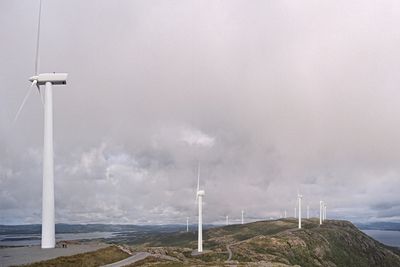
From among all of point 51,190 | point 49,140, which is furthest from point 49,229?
point 49,140

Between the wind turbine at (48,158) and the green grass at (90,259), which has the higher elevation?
the wind turbine at (48,158)

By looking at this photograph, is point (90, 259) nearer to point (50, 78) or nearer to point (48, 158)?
point (48, 158)

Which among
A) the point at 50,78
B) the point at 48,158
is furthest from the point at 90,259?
the point at 50,78

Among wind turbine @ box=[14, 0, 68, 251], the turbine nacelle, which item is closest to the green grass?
wind turbine @ box=[14, 0, 68, 251]

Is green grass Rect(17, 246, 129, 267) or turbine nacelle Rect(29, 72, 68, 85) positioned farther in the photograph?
turbine nacelle Rect(29, 72, 68, 85)

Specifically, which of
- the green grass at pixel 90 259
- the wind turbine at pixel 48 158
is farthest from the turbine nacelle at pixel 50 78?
the green grass at pixel 90 259

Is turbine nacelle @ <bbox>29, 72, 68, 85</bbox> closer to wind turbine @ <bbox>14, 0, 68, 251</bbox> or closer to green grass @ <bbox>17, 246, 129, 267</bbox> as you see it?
wind turbine @ <bbox>14, 0, 68, 251</bbox>

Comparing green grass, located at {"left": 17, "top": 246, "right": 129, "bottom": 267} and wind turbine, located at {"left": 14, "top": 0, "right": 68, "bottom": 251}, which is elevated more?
wind turbine, located at {"left": 14, "top": 0, "right": 68, "bottom": 251}

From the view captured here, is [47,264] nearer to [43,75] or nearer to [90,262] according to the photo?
[90,262]

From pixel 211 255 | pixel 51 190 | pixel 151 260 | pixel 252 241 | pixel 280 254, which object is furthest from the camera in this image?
pixel 252 241

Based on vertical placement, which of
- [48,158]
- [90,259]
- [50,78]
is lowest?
[90,259]

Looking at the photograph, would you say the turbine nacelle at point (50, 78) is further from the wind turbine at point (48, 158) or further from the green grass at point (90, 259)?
the green grass at point (90, 259)
